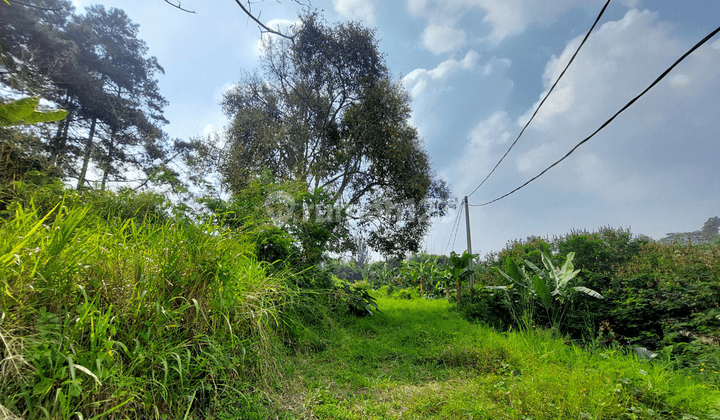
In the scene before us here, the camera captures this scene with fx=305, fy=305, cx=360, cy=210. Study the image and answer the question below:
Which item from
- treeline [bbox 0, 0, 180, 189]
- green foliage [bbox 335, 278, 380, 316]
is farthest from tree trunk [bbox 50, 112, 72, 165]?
green foliage [bbox 335, 278, 380, 316]

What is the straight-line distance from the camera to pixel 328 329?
457cm

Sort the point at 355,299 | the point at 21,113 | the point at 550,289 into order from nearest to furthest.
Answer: the point at 21,113 < the point at 550,289 < the point at 355,299

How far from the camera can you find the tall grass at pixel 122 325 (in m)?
1.53

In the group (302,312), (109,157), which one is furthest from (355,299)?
(109,157)

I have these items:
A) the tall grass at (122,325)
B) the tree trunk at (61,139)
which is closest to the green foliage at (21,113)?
the tall grass at (122,325)

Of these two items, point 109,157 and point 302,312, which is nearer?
point 302,312

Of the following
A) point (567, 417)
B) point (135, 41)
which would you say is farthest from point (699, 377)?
point (135, 41)

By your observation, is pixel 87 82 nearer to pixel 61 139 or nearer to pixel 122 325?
pixel 61 139

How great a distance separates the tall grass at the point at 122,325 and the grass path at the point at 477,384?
22.8 inches

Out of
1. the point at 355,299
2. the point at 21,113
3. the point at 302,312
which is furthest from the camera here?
the point at 355,299

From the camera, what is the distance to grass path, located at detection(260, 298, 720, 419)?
2197mm

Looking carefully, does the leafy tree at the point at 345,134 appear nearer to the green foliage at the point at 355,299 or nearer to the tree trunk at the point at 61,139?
the green foliage at the point at 355,299

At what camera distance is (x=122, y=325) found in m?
1.97

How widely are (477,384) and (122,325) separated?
2872mm
